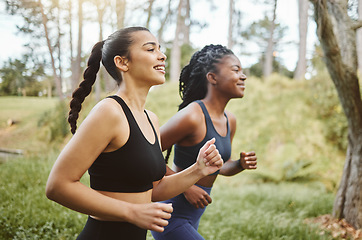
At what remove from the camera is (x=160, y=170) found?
1.53m

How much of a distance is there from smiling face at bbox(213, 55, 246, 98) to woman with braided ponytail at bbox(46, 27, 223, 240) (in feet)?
2.55

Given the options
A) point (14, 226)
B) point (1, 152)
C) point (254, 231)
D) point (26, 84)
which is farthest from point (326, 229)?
point (26, 84)

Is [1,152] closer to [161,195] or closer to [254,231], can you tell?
[254,231]

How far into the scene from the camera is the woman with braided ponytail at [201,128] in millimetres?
2057

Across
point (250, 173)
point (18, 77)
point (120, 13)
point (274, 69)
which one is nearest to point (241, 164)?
point (250, 173)

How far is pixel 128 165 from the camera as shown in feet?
4.47

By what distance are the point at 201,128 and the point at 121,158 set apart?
947mm

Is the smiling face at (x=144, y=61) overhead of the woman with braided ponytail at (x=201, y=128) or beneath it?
overhead

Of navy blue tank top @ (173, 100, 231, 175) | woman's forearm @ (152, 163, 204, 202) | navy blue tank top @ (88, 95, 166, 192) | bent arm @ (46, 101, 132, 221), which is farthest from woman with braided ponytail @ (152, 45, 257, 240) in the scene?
bent arm @ (46, 101, 132, 221)

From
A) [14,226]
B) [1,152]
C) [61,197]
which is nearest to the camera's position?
[61,197]

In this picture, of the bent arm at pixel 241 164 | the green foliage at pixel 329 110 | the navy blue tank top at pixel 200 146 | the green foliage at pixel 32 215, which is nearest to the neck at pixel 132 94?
the navy blue tank top at pixel 200 146

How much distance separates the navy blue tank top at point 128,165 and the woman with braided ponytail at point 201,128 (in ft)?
2.25

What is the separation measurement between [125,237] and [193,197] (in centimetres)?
69

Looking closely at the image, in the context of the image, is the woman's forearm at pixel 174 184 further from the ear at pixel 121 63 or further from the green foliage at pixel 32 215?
the green foliage at pixel 32 215
